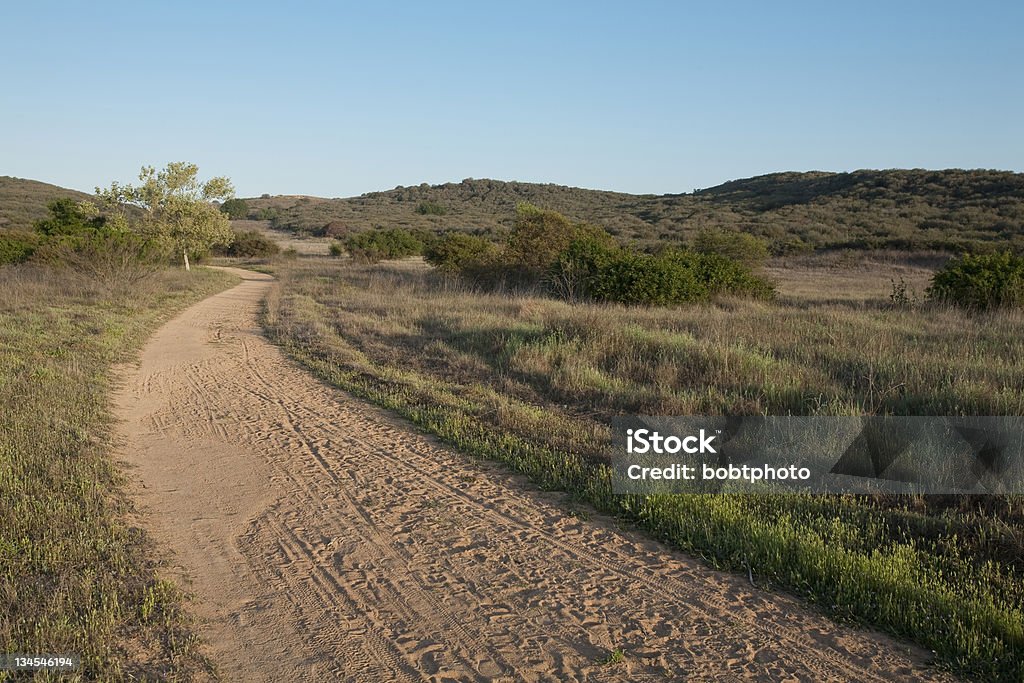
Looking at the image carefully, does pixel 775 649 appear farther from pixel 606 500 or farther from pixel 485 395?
pixel 485 395

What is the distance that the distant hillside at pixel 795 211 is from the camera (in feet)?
159

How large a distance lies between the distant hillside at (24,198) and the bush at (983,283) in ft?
202

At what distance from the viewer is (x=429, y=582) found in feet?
13.4

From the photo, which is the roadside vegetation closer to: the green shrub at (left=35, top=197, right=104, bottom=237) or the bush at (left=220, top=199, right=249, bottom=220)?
the green shrub at (left=35, top=197, right=104, bottom=237)

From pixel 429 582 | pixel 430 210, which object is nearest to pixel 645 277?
pixel 429 582

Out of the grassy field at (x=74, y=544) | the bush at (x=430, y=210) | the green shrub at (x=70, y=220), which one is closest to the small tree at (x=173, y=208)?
the green shrub at (x=70, y=220)

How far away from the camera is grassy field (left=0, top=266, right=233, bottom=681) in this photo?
3279mm

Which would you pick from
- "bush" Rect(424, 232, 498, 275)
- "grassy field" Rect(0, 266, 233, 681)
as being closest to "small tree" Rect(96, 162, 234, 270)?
"bush" Rect(424, 232, 498, 275)

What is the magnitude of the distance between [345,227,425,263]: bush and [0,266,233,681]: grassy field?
31296mm

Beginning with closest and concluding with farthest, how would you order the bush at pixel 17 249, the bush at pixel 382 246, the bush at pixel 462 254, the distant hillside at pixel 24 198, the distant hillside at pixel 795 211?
the bush at pixel 17 249, the bush at pixel 462 254, the bush at pixel 382 246, the distant hillside at pixel 795 211, the distant hillside at pixel 24 198

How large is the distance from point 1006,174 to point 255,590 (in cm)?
7647

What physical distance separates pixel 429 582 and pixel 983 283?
15411 millimetres

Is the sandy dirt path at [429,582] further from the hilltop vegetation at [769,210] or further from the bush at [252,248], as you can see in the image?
the bush at [252,248]

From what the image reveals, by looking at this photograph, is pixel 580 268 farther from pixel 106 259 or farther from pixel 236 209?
pixel 236 209
